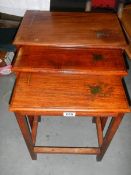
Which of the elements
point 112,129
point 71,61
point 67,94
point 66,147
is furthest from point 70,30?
point 66,147

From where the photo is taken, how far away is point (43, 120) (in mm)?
1618

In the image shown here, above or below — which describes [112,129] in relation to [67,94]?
below

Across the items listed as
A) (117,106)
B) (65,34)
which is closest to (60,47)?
(65,34)

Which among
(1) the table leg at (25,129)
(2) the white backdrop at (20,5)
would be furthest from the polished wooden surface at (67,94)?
(2) the white backdrop at (20,5)

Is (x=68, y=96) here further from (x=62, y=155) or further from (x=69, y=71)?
(x=62, y=155)

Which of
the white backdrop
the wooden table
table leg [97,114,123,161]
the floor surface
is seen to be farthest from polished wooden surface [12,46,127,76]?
the floor surface

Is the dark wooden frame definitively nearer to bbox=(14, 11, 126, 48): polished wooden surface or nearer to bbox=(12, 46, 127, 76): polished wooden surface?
bbox=(12, 46, 127, 76): polished wooden surface

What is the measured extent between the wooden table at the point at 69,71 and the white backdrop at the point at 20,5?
0.72 ft

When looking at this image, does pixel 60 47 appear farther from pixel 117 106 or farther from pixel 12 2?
pixel 12 2

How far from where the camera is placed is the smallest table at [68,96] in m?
0.89

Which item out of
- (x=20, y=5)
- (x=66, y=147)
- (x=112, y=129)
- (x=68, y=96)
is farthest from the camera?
(x=20, y=5)

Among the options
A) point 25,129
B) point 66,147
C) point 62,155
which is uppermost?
point 25,129

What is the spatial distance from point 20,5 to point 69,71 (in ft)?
2.25

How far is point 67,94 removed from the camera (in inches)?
36.8
